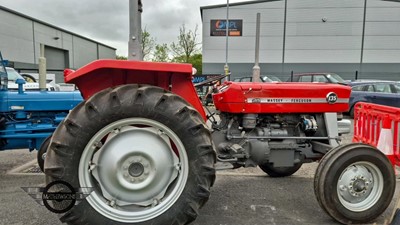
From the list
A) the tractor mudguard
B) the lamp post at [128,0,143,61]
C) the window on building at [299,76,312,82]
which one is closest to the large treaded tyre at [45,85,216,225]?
the tractor mudguard

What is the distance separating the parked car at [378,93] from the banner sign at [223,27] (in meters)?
17.0

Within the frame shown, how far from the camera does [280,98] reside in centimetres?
323

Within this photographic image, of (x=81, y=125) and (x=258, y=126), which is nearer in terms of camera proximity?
(x=81, y=125)

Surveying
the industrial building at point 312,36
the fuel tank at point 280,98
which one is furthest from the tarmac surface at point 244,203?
the industrial building at point 312,36

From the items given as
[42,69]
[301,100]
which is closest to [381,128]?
[301,100]

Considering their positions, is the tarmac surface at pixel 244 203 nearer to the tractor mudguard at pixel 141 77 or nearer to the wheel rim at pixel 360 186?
the wheel rim at pixel 360 186

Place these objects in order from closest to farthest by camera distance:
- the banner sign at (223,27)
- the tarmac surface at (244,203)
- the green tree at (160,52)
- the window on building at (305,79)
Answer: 1. the tarmac surface at (244,203)
2. the window on building at (305,79)
3. the banner sign at (223,27)
4. the green tree at (160,52)

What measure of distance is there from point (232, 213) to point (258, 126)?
0.95 m

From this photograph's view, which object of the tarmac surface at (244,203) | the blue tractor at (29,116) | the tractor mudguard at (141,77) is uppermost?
the tractor mudguard at (141,77)

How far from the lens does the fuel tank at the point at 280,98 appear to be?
10.4 ft

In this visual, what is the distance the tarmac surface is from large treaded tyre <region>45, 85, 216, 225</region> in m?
0.71

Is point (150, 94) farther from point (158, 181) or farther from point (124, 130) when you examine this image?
point (158, 181)

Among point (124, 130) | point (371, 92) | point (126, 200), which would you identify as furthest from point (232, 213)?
point (371, 92)

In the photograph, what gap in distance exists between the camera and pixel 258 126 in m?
3.38
